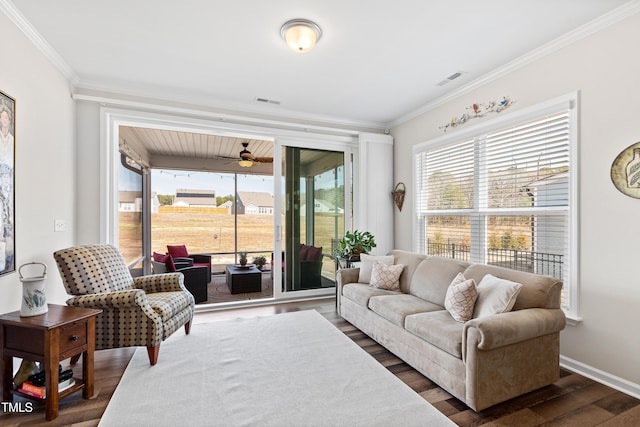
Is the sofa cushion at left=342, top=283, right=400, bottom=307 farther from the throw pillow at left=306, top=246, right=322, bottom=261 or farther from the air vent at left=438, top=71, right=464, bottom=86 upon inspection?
the air vent at left=438, top=71, right=464, bottom=86

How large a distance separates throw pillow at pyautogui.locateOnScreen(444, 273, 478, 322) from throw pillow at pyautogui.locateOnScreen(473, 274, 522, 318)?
5 centimetres

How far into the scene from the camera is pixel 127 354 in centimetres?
288

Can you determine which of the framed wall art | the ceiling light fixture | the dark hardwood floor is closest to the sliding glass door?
the ceiling light fixture

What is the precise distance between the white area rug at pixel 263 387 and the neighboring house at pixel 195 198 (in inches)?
185

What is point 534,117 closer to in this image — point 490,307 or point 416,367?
point 490,307

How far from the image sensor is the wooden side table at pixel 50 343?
195 cm

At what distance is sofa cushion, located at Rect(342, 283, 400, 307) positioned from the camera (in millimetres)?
3324

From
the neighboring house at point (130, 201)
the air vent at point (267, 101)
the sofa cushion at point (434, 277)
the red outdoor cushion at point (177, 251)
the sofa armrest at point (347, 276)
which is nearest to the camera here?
the sofa cushion at point (434, 277)

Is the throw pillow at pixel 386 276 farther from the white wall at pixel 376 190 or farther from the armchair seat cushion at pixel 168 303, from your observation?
the armchair seat cushion at pixel 168 303

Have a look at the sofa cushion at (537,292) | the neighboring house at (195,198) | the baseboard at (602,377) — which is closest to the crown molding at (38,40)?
the neighboring house at (195,198)

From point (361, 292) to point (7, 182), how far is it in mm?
3142

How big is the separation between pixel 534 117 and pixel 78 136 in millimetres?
4743

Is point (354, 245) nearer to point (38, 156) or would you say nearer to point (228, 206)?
point (38, 156)

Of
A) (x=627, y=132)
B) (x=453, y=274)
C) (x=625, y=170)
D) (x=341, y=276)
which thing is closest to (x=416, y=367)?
(x=453, y=274)
